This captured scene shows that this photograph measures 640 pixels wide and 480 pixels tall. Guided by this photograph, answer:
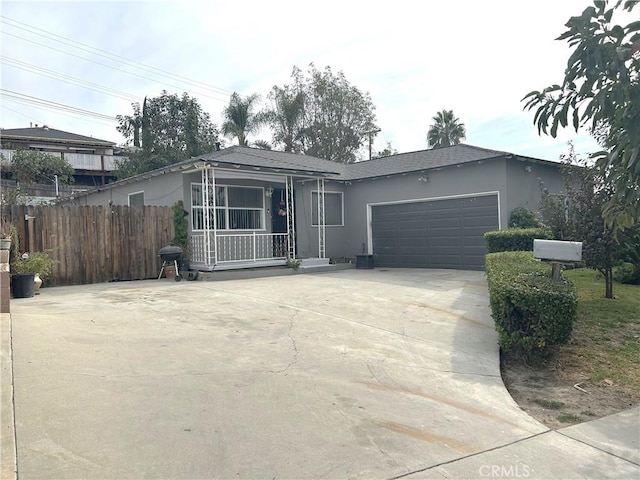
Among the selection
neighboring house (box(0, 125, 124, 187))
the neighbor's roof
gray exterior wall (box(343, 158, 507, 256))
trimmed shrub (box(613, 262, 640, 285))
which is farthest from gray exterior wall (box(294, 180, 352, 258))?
the neighbor's roof

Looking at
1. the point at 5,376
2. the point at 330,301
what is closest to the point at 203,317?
the point at 330,301

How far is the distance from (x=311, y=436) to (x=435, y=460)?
0.89 metres

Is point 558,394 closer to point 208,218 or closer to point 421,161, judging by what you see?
point 208,218

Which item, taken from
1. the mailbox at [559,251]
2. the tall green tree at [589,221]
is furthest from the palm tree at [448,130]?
the mailbox at [559,251]

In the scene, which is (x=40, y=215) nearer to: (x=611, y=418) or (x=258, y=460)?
(x=258, y=460)

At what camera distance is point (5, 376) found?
4.02m

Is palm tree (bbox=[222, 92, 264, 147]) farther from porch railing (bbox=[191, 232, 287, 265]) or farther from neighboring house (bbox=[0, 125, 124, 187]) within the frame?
porch railing (bbox=[191, 232, 287, 265])

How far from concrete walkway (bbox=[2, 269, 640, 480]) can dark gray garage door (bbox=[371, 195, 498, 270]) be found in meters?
7.76

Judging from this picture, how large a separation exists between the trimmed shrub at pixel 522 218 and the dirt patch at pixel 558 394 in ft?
27.7

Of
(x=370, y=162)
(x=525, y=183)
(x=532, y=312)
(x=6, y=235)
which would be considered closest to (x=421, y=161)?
(x=370, y=162)

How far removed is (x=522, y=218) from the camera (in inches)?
536

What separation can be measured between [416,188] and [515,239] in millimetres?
5113

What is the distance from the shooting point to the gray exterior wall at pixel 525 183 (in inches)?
549

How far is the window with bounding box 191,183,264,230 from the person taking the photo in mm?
13633
